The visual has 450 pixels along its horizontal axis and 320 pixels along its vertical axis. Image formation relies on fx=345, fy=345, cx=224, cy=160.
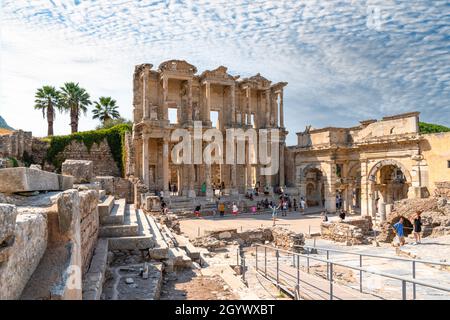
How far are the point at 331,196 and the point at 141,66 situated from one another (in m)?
20.4

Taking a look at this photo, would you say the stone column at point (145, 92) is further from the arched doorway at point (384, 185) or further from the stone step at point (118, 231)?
the stone step at point (118, 231)

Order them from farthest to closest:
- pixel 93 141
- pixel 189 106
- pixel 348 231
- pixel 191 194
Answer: pixel 93 141, pixel 189 106, pixel 191 194, pixel 348 231

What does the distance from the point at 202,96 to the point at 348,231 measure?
71.2ft

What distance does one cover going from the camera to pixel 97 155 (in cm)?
3188

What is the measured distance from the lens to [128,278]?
21.5 ft

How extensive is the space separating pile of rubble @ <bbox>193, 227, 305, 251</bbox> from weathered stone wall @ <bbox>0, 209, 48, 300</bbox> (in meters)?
10.7

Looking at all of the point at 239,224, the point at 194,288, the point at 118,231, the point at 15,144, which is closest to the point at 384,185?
the point at 239,224

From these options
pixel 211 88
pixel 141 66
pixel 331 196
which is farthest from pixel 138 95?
pixel 331 196

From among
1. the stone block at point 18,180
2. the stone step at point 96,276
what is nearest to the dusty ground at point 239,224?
the stone step at point 96,276

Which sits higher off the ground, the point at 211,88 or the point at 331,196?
the point at 211,88

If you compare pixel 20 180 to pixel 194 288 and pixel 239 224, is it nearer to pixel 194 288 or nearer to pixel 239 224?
pixel 194 288

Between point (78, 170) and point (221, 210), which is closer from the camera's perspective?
point (78, 170)
